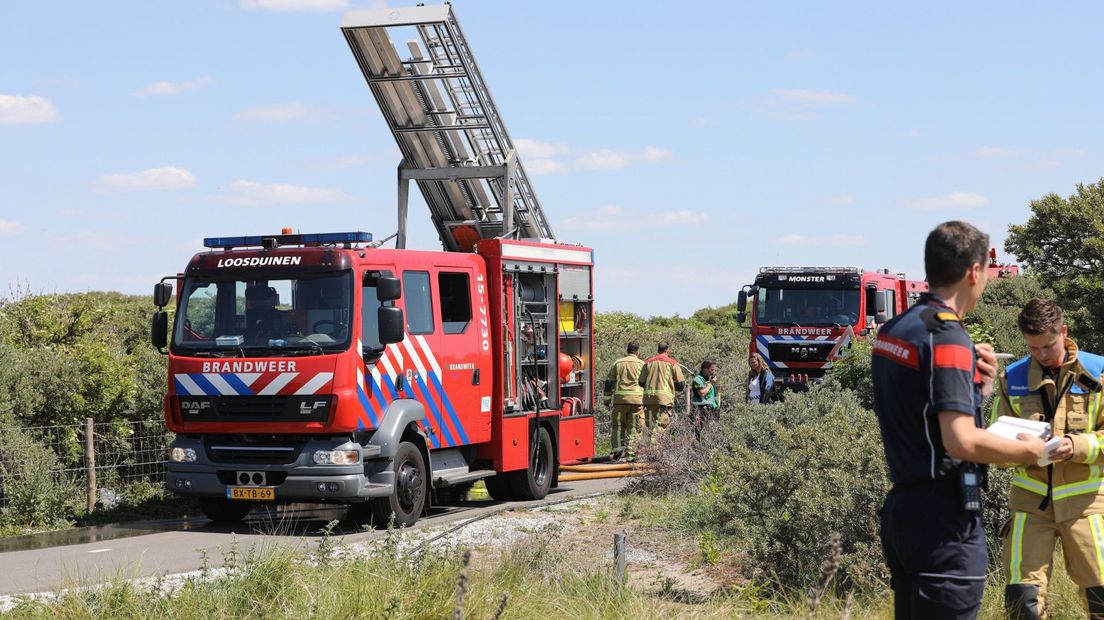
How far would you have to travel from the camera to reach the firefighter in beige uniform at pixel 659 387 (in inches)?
725

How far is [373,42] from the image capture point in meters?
15.5

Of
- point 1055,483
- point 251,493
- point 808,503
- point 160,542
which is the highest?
point 1055,483

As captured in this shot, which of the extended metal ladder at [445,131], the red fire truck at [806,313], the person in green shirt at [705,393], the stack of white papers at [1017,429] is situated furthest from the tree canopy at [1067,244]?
the stack of white papers at [1017,429]

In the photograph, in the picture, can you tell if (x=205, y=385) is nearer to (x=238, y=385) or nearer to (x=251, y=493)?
(x=238, y=385)

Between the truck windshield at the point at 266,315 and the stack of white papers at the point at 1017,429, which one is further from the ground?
the truck windshield at the point at 266,315

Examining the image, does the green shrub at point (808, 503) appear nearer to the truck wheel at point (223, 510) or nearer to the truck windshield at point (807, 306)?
the truck wheel at point (223, 510)

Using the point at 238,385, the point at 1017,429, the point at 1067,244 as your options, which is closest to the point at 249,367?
the point at 238,385

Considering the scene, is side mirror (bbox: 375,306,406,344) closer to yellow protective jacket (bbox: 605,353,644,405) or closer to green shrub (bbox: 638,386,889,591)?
green shrub (bbox: 638,386,889,591)

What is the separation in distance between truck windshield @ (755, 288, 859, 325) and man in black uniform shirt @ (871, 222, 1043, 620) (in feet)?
69.3

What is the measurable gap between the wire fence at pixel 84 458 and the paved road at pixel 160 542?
3.19ft

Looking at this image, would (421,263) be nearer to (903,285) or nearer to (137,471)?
(137,471)

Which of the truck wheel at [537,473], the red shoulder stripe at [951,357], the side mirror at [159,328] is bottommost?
the truck wheel at [537,473]

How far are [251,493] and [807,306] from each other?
1566cm

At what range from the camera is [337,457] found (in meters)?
12.1
